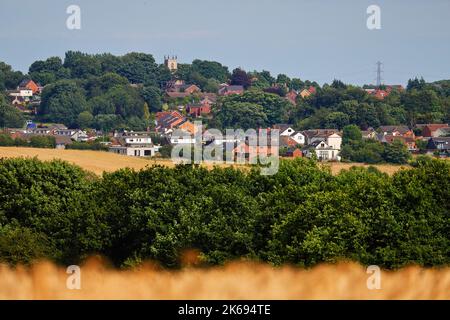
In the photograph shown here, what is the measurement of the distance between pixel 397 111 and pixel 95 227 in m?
102

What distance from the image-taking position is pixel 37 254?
26.7 m

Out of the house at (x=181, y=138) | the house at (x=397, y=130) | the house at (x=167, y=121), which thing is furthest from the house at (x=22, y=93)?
the house at (x=397, y=130)

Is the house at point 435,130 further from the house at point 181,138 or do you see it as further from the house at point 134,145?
the house at point 134,145

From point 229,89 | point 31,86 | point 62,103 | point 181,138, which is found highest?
point 31,86

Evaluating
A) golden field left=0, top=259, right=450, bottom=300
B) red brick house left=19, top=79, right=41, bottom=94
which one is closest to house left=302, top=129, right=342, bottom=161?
red brick house left=19, top=79, right=41, bottom=94

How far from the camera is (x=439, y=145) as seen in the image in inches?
3935

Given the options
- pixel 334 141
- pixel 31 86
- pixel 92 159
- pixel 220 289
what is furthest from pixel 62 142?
pixel 220 289

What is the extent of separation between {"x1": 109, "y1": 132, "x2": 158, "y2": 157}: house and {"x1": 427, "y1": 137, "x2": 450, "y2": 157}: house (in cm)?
2691

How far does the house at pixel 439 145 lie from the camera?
97.6 metres

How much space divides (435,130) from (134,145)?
33.6m

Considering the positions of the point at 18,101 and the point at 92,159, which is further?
the point at 18,101

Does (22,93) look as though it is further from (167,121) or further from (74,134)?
(74,134)

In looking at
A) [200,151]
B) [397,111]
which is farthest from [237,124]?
[200,151]

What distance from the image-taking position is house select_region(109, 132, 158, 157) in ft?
318
